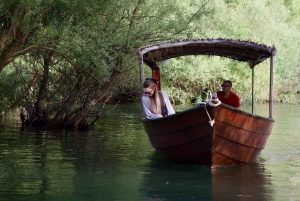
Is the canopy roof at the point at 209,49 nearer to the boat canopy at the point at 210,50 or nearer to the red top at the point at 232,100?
the boat canopy at the point at 210,50

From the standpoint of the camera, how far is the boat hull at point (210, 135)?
9.98 metres

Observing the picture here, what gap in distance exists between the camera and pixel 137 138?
1605 cm

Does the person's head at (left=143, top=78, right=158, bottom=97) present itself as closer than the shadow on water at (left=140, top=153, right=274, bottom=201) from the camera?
No

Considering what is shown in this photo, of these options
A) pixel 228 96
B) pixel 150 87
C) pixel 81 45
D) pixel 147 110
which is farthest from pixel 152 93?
pixel 81 45

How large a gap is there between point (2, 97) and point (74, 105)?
2.26 m

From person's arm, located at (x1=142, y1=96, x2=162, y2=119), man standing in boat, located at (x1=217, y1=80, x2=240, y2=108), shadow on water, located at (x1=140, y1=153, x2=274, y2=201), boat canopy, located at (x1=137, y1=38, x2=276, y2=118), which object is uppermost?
boat canopy, located at (x1=137, y1=38, x2=276, y2=118)

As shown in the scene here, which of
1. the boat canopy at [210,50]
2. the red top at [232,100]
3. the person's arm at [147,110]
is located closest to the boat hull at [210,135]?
the person's arm at [147,110]

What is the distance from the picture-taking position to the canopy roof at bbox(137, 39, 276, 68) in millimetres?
11438

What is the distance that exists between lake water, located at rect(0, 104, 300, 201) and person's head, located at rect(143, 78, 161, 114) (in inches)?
40.8

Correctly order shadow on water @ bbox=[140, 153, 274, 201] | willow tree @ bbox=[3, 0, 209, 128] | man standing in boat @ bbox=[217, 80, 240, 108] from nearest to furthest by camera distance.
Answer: shadow on water @ bbox=[140, 153, 274, 201], man standing in boat @ bbox=[217, 80, 240, 108], willow tree @ bbox=[3, 0, 209, 128]

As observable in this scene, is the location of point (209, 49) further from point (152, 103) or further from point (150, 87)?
point (150, 87)

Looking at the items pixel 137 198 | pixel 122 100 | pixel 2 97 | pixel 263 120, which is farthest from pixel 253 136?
pixel 122 100

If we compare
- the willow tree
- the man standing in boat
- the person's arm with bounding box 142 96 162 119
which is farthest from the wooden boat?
the willow tree

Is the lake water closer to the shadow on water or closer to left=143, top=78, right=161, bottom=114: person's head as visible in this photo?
the shadow on water
